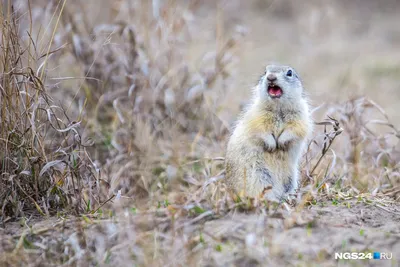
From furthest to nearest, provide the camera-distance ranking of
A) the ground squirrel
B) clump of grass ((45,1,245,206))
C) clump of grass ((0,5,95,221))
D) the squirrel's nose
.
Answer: clump of grass ((45,1,245,206))
the squirrel's nose
the ground squirrel
clump of grass ((0,5,95,221))

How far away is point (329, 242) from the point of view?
3.28m

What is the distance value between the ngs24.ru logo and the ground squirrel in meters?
0.97

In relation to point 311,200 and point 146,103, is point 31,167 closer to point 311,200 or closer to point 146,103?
point 311,200

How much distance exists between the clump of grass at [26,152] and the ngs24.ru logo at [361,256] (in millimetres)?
1626

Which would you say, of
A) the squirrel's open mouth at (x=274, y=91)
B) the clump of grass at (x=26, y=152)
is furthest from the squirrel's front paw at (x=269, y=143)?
the clump of grass at (x=26, y=152)

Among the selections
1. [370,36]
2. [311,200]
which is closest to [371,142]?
[311,200]

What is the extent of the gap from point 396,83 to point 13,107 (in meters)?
6.31

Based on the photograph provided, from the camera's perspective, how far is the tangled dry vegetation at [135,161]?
10.9 ft

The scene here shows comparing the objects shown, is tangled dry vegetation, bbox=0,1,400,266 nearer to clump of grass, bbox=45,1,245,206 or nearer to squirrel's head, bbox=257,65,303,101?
clump of grass, bbox=45,1,245,206

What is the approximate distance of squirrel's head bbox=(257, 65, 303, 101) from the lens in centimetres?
443

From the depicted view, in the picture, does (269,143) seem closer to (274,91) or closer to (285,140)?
(285,140)

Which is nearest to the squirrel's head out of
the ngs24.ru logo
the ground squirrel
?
the ground squirrel

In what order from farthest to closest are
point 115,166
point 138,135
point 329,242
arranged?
point 138,135
point 115,166
point 329,242

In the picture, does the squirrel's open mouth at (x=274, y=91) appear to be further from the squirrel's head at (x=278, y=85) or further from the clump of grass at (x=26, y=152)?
the clump of grass at (x=26, y=152)
